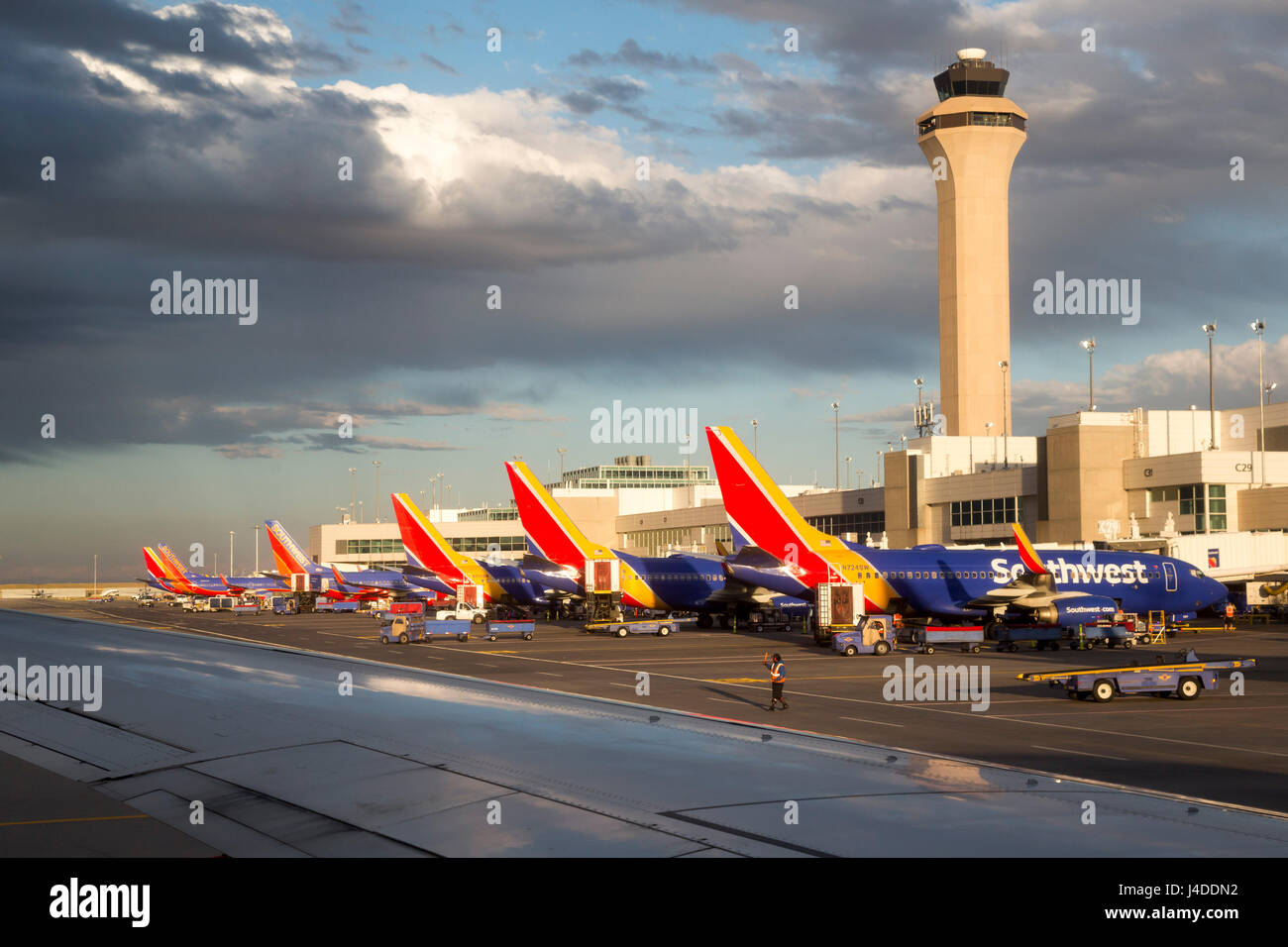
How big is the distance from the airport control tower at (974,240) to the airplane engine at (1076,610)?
9220 centimetres

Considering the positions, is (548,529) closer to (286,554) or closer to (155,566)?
(286,554)

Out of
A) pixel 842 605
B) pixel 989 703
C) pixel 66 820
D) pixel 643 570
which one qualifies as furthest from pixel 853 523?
pixel 66 820

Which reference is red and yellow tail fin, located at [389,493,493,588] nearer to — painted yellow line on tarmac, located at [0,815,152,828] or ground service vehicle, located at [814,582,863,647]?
ground service vehicle, located at [814,582,863,647]

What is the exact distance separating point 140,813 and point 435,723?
121 inches

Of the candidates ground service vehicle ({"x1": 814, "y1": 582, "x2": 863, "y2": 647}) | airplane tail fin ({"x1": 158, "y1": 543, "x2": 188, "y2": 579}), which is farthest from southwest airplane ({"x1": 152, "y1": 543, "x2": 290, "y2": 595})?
ground service vehicle ({"x1": 814, "y1": 582, "x2": 863, "y2": 647})

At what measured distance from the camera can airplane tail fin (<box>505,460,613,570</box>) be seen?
81.8 m

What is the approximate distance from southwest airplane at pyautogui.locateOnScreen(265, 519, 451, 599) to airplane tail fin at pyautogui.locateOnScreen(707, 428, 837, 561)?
4715 cm

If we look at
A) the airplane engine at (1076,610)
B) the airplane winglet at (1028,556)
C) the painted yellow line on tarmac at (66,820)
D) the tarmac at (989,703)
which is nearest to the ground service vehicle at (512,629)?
the tarmac at (989,703)

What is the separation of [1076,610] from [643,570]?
3186 centimetres

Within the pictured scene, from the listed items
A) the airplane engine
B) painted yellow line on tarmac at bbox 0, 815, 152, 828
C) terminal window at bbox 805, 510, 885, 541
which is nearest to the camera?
painted yellow line on tarmac at bbox 0, 815, 152, 828

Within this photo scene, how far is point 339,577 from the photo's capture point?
118 m

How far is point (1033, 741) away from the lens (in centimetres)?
2589
